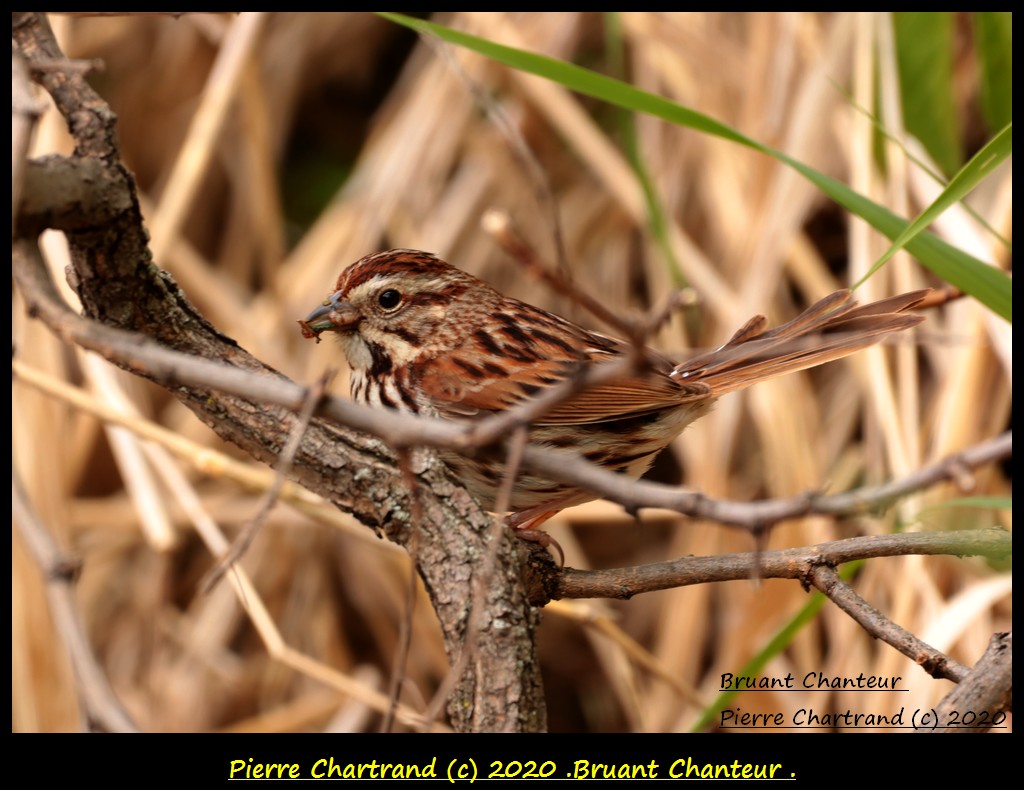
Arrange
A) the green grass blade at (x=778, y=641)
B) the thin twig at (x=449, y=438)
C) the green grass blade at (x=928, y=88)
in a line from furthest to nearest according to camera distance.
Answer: the green grass blade at (x=928, y=88) → the green grass blade at (x=778, y=641) → the thin twig at (x=449, y=438)

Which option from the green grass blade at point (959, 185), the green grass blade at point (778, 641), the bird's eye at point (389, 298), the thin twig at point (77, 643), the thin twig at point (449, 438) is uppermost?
the bird's eye at point (389, 298)

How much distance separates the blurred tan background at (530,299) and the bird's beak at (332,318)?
0.72 metres

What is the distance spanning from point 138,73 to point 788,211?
8.76ft

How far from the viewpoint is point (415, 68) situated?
429 centimetres

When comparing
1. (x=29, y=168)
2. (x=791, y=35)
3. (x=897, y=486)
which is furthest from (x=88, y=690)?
(x=791, y=35)

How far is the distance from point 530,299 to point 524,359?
1.61 m

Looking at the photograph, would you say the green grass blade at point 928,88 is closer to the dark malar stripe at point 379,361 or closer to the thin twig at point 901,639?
the dark malar stripe at point 379,361

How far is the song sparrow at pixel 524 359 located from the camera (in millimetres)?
2338

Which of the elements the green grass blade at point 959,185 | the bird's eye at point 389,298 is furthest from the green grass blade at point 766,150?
the bird's eye at point 389,298

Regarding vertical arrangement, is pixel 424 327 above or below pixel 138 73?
below

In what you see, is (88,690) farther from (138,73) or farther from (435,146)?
(138,73)

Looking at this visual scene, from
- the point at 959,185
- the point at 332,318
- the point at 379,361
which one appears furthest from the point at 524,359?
the point at 959,185

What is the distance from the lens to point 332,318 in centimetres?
236

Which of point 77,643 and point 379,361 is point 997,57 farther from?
point 77,643
